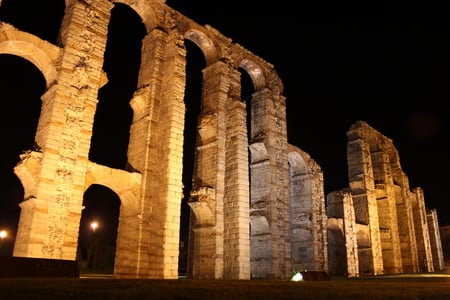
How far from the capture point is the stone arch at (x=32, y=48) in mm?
14094

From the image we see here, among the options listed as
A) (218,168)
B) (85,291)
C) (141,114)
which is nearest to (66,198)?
(141,114)

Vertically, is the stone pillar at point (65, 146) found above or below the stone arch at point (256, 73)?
below

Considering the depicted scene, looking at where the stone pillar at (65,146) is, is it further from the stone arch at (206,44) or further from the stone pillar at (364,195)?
the stone pillar at (364,195)

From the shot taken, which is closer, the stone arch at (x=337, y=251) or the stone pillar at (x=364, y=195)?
the stone arch at (x=337, y=251)

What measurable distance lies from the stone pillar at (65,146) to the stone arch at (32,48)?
47 centimetres

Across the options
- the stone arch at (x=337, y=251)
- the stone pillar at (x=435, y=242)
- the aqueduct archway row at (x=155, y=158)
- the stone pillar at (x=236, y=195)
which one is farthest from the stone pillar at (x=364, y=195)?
the stone pillar at (x=236, y=195)

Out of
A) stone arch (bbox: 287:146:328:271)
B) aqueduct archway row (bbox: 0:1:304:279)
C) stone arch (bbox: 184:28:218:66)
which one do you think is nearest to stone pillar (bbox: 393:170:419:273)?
stone arch (bbox: 287:146:328:271)

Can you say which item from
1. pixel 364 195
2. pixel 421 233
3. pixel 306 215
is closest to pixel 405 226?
pixel 421 233

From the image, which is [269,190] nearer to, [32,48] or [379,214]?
[32,48]

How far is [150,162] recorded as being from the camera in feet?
54.9

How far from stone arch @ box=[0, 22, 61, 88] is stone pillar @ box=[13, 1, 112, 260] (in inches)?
18.4

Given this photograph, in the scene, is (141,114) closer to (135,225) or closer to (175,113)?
(175,113)

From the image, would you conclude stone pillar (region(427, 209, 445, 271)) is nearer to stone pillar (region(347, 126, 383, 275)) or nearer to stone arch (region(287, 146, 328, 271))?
stone pillar (region(347, 126, 383, 275))

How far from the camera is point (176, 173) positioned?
1662 cm
